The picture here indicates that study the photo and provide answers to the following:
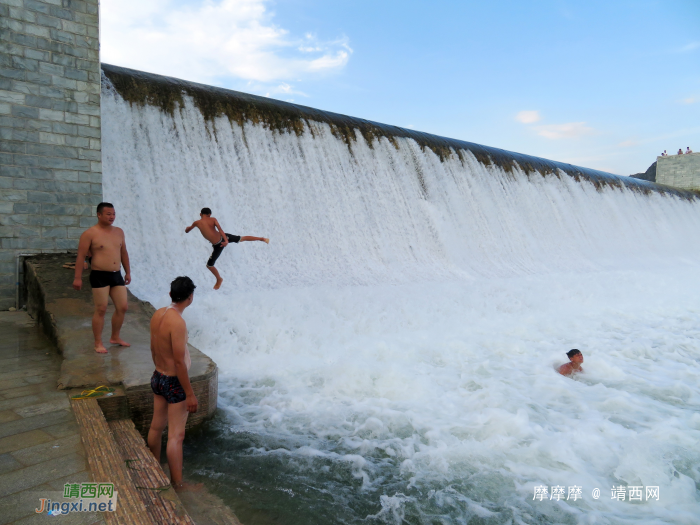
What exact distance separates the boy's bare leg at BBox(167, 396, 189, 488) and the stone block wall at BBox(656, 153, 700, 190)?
38558mm

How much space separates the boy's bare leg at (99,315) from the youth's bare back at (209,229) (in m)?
2.05

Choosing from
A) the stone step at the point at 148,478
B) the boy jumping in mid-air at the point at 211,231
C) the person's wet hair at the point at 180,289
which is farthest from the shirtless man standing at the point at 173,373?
the boy jumping in mid-air at the point at 211,231

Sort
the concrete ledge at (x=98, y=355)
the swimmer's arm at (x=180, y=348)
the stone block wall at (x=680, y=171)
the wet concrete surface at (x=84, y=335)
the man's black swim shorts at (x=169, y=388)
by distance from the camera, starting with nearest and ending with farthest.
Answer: the swimmer's arm at (x=180, y=348)
the man's black swim shorts at (x=169, y=388)
the concrete ledge at (x=98, y=355)
the wet concrete surface at (x=84, y=335)
the stone block wall at (x=680, y=171)

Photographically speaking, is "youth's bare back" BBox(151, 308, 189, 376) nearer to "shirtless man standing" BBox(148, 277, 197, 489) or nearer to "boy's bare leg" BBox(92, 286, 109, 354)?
"shirtless man standing" BBox(148, 277, 197, 489)

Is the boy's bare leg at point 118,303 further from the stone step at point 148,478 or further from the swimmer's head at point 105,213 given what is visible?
the stone step at point 148,478

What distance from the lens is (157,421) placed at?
2.55 meters

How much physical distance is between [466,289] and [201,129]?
6654 millimetres

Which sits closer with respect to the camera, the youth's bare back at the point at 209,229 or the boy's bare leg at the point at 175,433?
the boy's bare leg at the point at 175,433

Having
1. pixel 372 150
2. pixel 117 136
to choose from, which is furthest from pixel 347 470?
pixel 372 150

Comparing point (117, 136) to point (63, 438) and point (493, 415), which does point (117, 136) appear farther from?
point (493, 415)

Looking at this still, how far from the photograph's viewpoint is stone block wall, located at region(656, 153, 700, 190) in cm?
3128

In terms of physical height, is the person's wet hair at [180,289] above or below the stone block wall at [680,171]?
below

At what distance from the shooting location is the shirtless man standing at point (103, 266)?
12.3ft

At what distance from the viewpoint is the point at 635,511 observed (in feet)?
9.48
